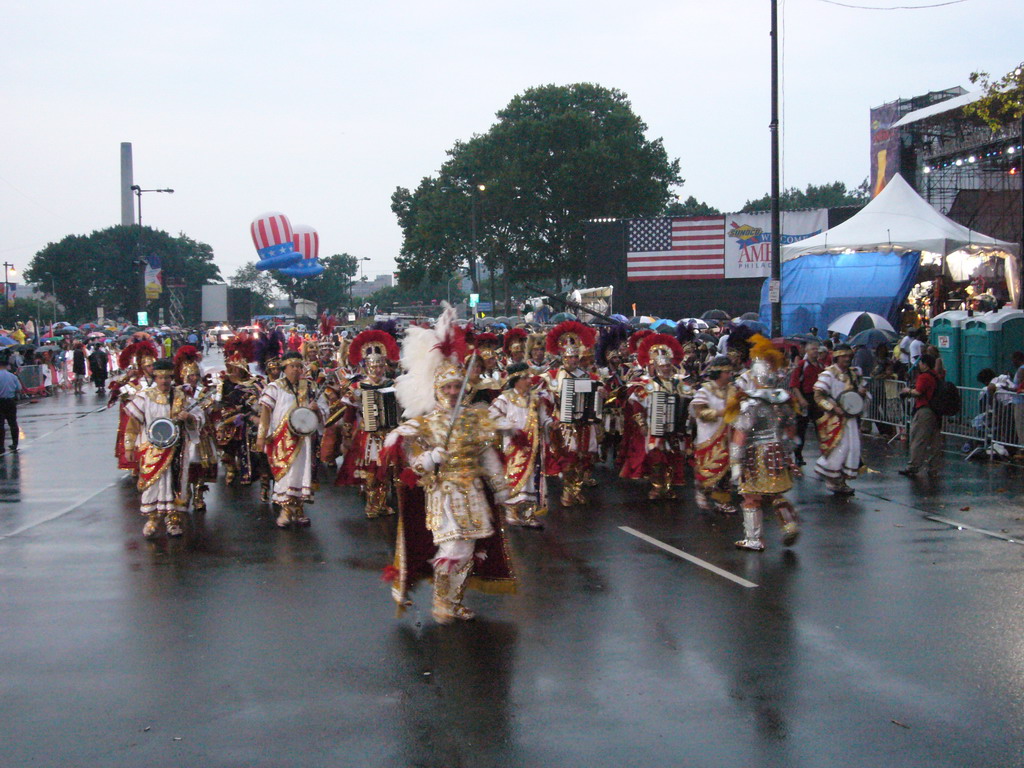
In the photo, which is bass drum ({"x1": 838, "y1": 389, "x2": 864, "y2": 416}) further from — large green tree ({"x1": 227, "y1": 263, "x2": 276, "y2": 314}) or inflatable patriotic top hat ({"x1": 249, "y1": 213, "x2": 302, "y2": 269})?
large green tree ({"x1": 227, "y1": 263, "x2": 276, "y2": 314})

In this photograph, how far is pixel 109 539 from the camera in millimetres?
9922

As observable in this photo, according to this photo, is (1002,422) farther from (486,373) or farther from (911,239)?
(911,239)

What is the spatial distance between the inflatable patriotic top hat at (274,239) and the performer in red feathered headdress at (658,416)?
88.3 feet

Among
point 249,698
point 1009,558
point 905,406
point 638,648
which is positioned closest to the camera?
point 249,698

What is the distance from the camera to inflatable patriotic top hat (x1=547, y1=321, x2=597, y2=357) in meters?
11.4

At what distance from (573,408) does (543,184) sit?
151 ft

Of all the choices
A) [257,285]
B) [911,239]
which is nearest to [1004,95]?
[911,239]

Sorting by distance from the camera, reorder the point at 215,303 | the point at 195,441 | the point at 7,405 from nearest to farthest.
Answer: the point at 195,441 < the point at 7,405 < the point at 215,303

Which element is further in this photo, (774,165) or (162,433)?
(774,165)

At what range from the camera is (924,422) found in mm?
13148

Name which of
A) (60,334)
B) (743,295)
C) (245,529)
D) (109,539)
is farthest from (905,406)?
(60,334)

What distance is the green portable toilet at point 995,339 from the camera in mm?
17109

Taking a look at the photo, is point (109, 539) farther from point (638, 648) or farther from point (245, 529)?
point (638, 648)

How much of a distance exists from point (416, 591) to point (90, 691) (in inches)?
103
